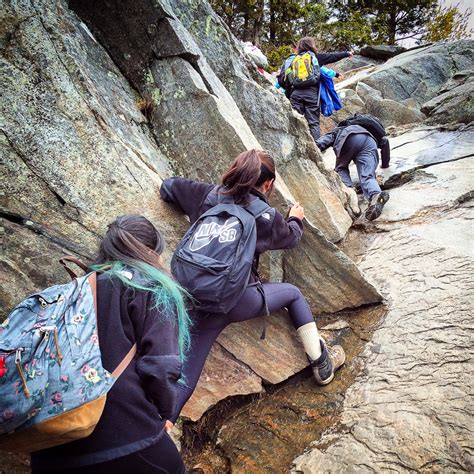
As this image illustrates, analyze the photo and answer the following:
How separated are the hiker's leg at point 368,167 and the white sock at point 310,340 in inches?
160

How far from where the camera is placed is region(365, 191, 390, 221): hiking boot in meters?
6.68

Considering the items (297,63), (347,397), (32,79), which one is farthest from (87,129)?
(297,63)

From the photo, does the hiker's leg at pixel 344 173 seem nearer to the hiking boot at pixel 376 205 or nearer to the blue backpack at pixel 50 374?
the hiking boot at pixel 376 205

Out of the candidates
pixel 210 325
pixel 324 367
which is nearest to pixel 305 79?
pixel 324 367

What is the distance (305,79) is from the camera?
8.59 metres

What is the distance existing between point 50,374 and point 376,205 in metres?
6.25

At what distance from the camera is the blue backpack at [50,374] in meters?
1.73

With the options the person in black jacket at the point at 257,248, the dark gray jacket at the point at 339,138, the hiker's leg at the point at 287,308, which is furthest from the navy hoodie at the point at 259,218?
the dark gray jacket at the point at 339,138

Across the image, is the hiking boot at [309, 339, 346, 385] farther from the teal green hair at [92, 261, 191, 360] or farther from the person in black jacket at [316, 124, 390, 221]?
the person in black jacket at [316, 124, 390, 221]

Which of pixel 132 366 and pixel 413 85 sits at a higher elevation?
pixel 132 366

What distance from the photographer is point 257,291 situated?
3.50m

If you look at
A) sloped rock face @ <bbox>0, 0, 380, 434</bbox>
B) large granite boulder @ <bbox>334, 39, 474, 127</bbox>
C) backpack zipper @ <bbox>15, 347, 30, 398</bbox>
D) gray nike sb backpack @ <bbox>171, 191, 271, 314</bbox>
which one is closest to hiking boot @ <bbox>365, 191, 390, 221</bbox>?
sloped rock face @ <bbox>0, 0, 380, 434</bbox>

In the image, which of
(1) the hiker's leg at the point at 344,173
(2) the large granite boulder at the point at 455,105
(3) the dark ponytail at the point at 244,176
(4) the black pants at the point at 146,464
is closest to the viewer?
(4) the black pants at the point at 146,464

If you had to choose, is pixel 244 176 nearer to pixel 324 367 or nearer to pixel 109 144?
pixel 109 144
